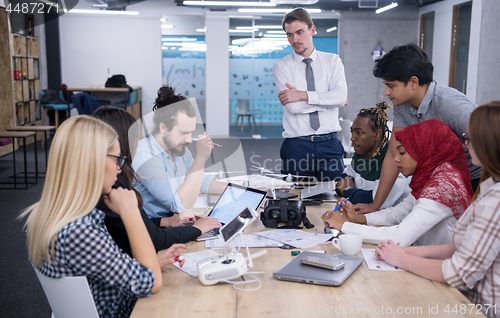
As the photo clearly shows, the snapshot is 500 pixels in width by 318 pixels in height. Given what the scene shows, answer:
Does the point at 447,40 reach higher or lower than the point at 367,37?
lower

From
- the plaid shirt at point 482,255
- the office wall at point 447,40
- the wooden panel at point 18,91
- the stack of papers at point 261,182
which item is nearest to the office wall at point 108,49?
the wooden panel at point 18,91

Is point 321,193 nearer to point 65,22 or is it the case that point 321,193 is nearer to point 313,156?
point 313,156

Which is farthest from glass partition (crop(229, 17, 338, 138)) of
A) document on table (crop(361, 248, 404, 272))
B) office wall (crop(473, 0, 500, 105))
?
document on table (crop(361, 248, 404, 272))

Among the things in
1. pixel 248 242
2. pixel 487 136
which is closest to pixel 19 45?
pixel 248 242

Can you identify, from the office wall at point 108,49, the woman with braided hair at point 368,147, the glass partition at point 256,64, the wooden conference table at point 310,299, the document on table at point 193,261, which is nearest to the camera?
the wooden conference table at point 310,299

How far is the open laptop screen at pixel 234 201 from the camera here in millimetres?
1845

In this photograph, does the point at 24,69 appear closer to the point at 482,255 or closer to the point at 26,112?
the point at 26,112

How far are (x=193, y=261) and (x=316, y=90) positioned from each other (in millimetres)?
1925

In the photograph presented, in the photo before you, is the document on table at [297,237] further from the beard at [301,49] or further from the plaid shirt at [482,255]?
the beard at [301,49]

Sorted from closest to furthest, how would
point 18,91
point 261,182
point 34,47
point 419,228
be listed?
point 419,228 → point 261,182 → point 18,91 → point 34,47

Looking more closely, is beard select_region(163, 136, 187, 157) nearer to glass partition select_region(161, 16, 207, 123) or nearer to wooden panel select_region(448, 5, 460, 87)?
wooden panel select_region(448, 5, 460, 87)

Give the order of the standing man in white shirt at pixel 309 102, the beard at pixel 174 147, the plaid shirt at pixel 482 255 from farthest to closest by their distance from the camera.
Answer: the standing man in white shirt at pixel 309 102 < the beard at pixel 174 147 < the plaid shirt at pixel 482 255

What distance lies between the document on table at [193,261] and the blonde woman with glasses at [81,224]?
0.14m

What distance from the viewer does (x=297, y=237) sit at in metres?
1.66
